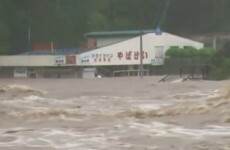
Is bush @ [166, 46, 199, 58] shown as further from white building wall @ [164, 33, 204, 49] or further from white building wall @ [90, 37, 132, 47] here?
white building wall @ [90, 37, 132, 47]

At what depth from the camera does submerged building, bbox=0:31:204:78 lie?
66750 millimetres

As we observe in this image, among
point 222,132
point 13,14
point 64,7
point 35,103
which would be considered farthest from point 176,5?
point 222,132

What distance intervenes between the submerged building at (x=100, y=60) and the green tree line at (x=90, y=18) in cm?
882

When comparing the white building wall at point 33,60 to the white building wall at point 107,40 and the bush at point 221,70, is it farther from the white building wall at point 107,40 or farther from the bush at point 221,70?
the bush at point 221,70

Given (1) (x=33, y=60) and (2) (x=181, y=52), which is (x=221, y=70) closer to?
(2) (x=181, y=52)

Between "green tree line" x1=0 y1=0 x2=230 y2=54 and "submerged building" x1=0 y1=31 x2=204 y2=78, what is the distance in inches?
347

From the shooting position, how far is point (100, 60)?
6712 centimetres

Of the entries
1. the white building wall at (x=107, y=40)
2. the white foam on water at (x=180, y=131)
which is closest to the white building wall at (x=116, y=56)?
the white building wall at (x=107, y=40)

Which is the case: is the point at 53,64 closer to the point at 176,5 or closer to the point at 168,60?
the point at 168,60

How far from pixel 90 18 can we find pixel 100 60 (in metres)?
20.6

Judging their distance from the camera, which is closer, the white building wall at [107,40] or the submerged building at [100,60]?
the submerged building at [100,60]

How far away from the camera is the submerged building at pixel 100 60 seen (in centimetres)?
6675

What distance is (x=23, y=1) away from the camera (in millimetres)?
81312

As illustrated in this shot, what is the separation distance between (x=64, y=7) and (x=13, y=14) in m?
6.94
